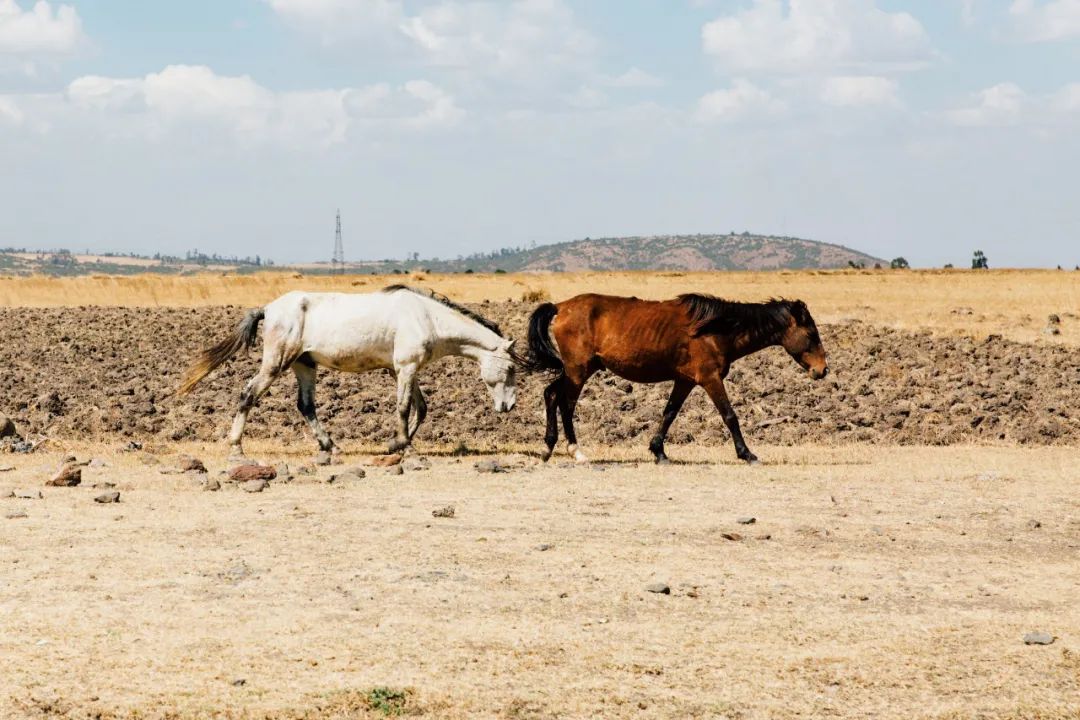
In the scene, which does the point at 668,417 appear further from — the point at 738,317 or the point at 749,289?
the point at 749,289

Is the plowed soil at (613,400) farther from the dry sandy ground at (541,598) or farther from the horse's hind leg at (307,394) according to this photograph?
the dry sandy ground at (541,598)

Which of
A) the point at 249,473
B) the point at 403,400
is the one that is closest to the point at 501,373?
the point at 403,400

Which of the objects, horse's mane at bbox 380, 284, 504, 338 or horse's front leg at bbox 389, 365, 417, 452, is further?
horse's mane at bbox 380, 284, 504, 338

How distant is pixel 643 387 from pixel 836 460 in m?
6.54

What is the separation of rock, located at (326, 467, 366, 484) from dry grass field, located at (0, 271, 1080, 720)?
72mm

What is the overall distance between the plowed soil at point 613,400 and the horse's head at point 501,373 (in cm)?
149

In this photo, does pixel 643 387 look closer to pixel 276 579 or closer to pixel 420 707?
pixel 276 579

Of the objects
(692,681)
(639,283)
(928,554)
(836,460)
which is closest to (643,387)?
(836,460)

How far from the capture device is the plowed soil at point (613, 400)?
20.7 metres

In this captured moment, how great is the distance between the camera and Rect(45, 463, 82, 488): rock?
47.8ft

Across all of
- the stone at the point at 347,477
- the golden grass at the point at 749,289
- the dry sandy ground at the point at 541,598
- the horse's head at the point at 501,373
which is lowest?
the dry sandy ground at the point at 541,598

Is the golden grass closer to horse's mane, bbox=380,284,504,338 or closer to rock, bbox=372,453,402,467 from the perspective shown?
horse's mane, bbox=380,284,504,338

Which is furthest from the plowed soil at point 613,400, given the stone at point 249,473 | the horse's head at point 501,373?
the stone at point 249,473

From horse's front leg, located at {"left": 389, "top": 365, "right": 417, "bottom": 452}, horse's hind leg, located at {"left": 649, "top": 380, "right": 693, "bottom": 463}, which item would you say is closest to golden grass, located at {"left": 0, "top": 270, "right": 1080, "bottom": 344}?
horse's hind leg, located at {"left": 649, "top": 380, "right": 693, "bottom": 463}
